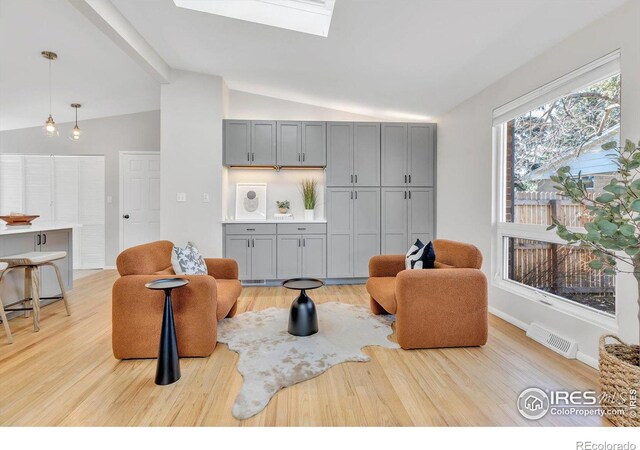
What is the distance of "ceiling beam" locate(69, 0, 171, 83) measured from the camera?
2730 mm

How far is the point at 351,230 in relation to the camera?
15.3ft

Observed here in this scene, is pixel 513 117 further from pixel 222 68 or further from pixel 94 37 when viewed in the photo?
pixel 94 37

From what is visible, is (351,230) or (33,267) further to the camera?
(351,230)

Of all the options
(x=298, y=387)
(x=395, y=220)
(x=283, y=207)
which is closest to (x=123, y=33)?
(x=283, y=207)

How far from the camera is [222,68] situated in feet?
13.5

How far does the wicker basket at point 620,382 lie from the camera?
149cm

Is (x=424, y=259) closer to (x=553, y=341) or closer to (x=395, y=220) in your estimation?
(x=553, y=341)

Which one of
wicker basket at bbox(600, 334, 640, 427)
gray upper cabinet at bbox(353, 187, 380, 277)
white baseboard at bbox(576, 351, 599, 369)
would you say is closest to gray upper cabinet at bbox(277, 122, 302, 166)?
gray upper cabinet at bbox(353, 187, 380, 277)

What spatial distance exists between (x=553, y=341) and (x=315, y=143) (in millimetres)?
3572

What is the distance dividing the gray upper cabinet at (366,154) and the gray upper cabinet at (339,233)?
0.99 ft

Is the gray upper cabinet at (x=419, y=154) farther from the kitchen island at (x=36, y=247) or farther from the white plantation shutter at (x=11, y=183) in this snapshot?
the white plantation shutter at (x=11, y=183)

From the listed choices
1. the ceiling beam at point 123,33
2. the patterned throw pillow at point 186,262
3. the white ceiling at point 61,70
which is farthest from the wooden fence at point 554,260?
the white ceiling at point 61,70

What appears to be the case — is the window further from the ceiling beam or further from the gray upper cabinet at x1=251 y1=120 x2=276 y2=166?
the ceiling beam

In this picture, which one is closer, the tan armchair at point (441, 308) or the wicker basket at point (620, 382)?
the wicker basket at point (620, 382)
